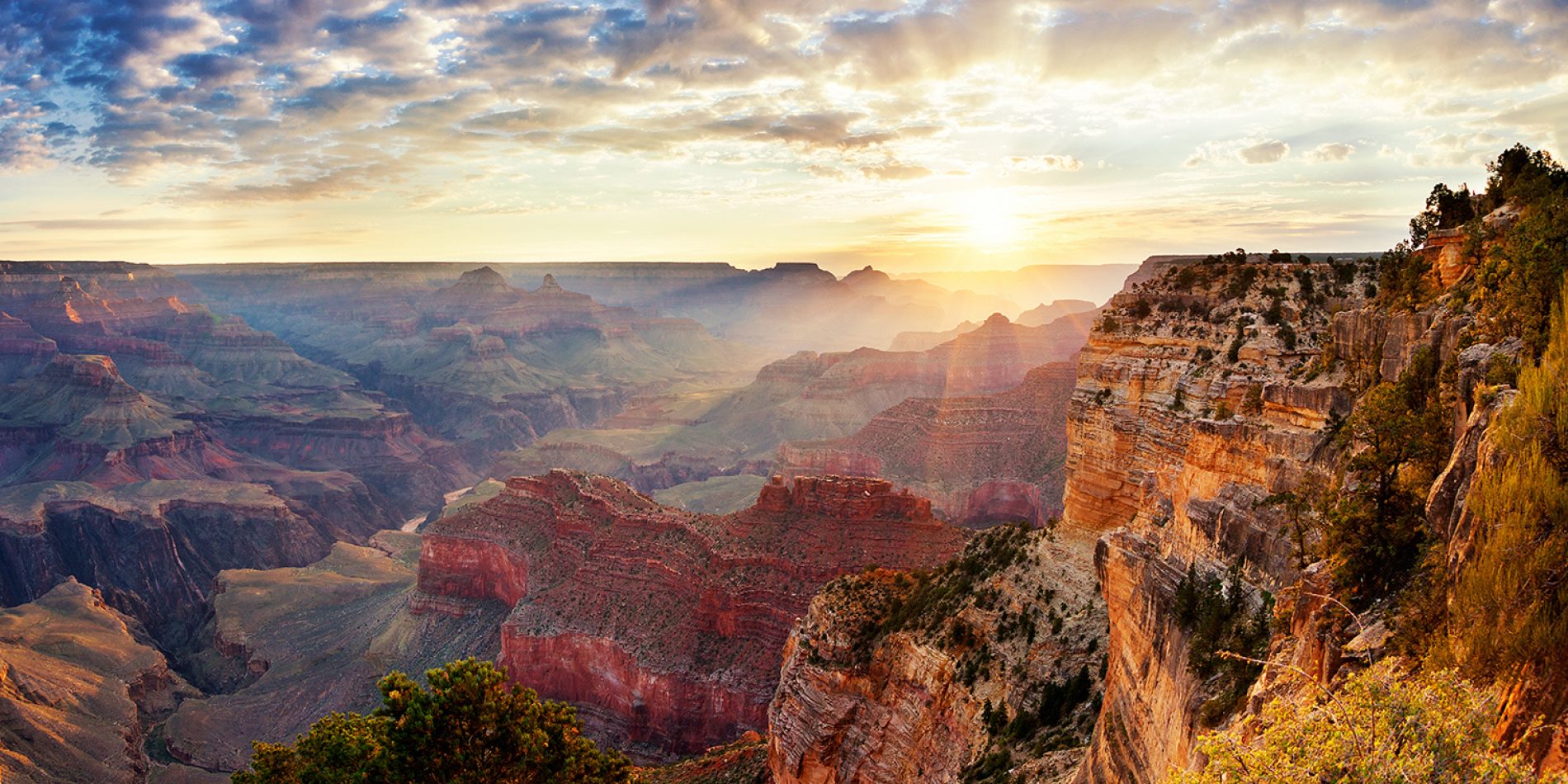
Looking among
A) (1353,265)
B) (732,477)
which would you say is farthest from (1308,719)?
(732,477)

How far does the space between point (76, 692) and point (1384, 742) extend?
73728 millimetres

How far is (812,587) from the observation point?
1898 inches

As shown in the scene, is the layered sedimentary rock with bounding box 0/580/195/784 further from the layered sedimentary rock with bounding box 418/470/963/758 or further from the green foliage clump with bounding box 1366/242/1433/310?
the green foliage clump with bounding box 1366/242/1433/310

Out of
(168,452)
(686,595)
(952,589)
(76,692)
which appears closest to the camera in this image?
(952,589)

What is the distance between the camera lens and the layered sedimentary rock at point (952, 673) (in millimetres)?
22328

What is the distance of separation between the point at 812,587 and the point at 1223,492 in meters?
33.2

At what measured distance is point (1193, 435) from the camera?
21.6 metres

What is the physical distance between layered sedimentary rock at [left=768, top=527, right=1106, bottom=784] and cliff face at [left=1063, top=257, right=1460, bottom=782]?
291 cm

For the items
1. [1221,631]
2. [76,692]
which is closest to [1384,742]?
[1221,631]

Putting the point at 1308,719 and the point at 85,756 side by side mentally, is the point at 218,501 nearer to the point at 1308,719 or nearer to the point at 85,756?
the point at 85,756

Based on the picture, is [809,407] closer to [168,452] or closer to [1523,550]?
[168,452]

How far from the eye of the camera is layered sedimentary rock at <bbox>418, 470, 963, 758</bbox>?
158 feet

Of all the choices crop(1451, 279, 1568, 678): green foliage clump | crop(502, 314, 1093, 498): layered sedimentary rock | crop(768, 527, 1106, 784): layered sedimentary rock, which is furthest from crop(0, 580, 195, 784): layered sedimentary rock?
crop(502, 314, 1093, 498): layered sedimentary rock

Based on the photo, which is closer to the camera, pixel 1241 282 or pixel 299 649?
pixel 1241 282
